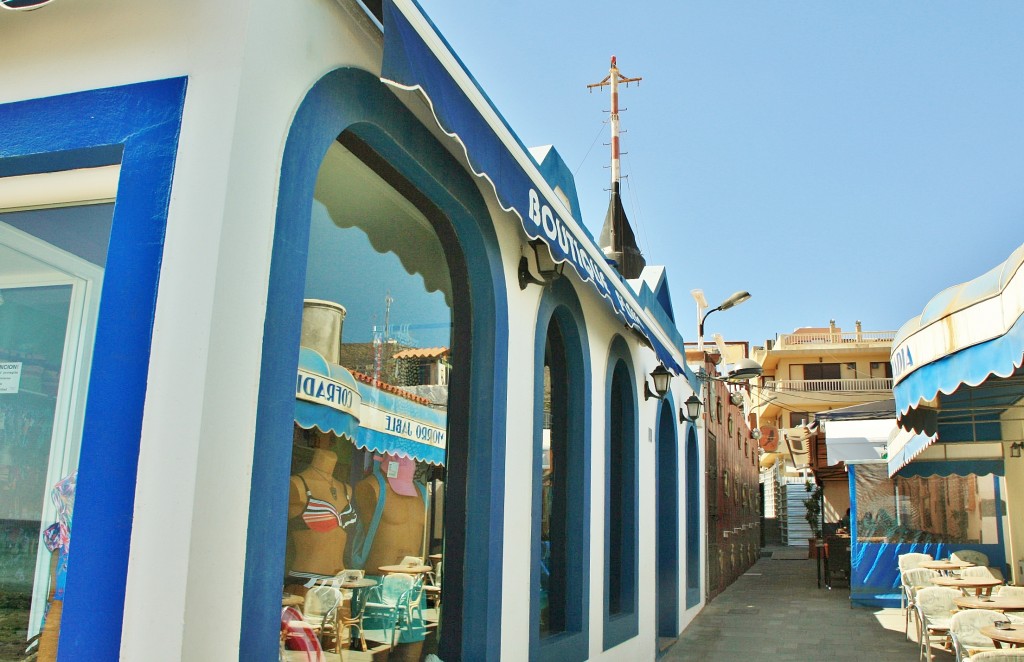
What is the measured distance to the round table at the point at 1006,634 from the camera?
646 cm

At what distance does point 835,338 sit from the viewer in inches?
2143

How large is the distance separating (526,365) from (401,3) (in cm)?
283

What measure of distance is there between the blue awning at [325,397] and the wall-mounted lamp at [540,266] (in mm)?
1745

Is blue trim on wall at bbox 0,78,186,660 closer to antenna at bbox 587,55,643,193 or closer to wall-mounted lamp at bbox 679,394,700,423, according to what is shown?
wall-mounted lamp at bbox 679,394,700,423

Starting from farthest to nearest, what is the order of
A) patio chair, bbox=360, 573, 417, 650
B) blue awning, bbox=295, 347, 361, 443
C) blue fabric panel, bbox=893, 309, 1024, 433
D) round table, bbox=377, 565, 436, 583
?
blue fabric panel, bbox=893, 309, 1024, 433 < round table, bbox=377, 565, 436, 583 < patio chair, bbox=360, 573, 417, 650 < blue awning, bbox=295, 347, 361, 443

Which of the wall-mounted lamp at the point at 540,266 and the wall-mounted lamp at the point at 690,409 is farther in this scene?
the wall-mounted lamp at the point at 690,409

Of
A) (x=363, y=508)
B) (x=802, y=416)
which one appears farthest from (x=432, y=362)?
(x=802, y=416)

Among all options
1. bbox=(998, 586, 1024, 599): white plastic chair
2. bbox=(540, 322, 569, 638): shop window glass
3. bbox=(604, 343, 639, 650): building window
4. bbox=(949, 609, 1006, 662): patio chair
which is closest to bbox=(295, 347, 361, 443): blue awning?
bbox=(540, 322, 569, 638): shop window glass

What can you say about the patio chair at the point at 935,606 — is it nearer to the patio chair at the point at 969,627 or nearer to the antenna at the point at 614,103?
the patio chair at the point at 969,627

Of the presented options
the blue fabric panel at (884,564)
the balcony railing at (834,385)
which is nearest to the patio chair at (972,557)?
the blue fabric panel at (884,564)

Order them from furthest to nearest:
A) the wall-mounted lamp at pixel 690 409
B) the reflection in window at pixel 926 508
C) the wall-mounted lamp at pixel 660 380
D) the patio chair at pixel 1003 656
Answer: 1. the reflection in window at pixel 926 508
2. the wall-mounted lamp at pixel 690 409
3. the wall-mounted lamp at pixel 660 380
4. the patio chair at pixel 1003 656

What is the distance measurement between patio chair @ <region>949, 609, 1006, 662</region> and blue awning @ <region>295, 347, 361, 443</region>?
575 centimetres

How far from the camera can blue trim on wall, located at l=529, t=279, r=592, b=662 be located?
5930 mm

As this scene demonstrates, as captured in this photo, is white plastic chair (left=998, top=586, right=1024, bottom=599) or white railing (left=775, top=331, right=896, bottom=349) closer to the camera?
white plastic chair (left=998, top=586, right=1024, bottom=599)
